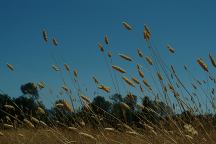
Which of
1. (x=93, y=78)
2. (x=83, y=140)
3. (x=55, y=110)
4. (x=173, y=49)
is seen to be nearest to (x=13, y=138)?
(x=55, y=110)

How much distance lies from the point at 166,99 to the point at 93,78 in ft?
2.48

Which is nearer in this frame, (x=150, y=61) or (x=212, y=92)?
(x=150, y=61)

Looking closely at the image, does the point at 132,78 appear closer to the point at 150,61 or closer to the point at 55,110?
the point at 150,61

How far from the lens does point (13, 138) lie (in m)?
4.91

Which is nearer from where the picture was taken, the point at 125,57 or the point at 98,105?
the point at 125,57

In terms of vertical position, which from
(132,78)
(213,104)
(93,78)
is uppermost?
(93,78)

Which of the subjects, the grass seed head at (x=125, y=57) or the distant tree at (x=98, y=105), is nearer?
the grass seed head at (x=125, y=57)

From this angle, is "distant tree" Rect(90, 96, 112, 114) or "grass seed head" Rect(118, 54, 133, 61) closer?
"grass seed head" Rect(118, 54, 133, 61)

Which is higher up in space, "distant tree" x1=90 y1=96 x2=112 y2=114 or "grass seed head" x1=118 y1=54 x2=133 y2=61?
"distant tree" x1=90 y1=96 x2=112 y2=114

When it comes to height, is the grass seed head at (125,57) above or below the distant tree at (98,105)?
below

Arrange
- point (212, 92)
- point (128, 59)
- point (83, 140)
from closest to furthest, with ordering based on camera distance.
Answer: point (128, 59)
point (212, 92)
point (83, 140)

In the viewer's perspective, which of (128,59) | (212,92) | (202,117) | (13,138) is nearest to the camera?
(128,59)

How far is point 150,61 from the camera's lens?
3.20 meters

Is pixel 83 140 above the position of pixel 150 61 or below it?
below
